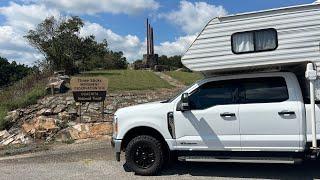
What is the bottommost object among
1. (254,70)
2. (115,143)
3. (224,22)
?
(115,143)

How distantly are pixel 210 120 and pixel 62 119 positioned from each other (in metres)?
10.5

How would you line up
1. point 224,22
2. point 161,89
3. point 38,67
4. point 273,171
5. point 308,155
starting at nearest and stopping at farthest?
point 308,155 < point 224,22 < point 273,171 < point 161,89 < point 38,67

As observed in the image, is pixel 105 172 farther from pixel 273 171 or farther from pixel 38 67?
pixel 38 67

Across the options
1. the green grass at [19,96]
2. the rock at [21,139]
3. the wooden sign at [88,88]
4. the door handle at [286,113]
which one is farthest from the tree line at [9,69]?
the door handle at [286,113]

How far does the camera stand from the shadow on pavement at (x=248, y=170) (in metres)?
8.41

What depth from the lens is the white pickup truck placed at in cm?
773

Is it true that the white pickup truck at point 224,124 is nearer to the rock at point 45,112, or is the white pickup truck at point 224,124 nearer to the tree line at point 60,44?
the rock at point 45,112

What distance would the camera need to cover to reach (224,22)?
814 cm

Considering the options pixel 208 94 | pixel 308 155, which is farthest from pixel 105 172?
pixel 308 155

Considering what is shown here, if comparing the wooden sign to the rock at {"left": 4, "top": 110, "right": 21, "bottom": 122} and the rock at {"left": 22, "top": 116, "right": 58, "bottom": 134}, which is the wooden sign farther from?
the rock at {"left": 4, "top": 110, "right": 21, "bottom": 122}

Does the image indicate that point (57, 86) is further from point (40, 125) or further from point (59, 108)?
point (40, 125)

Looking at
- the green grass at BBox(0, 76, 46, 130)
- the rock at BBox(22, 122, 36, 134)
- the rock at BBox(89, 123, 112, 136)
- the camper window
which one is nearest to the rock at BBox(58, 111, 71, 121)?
the rock at BBox(22, 122, 36, 134)

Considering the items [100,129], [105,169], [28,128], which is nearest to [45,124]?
[28,128]

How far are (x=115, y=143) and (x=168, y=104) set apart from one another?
1.24 meters
